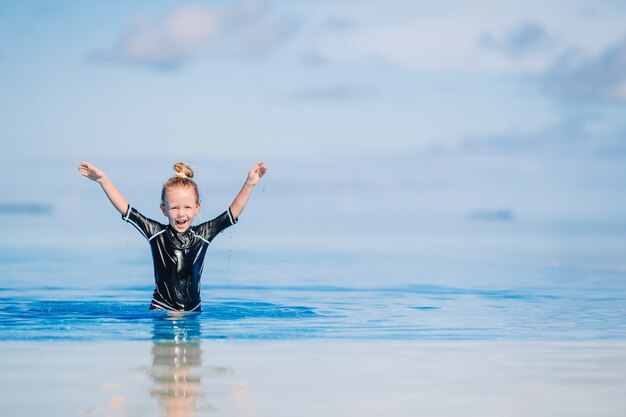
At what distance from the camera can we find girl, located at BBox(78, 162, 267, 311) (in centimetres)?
1040

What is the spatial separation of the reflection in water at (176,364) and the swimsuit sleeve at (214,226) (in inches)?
41.0

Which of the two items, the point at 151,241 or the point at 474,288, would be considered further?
the point at 474,288

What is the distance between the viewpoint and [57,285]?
51.0 feet

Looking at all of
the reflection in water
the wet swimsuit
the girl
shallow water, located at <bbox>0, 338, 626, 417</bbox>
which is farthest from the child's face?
shallow water, located at <bbox>0, 338, 626, 417</bbox>

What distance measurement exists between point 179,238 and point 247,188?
95 centimetres

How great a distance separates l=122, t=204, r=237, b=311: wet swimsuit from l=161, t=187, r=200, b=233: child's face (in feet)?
0.44

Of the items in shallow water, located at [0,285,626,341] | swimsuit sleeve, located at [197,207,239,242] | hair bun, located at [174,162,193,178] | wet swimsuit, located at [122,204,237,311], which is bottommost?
shallow water, located at [0,285,626,341]

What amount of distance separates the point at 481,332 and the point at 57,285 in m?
8.19

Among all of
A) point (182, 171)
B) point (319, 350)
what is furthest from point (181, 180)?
point (319, 350)

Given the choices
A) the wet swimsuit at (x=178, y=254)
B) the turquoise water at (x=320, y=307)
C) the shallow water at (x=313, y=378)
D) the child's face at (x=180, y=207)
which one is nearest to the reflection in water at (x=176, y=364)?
the shallow water at (x=313, y=378)

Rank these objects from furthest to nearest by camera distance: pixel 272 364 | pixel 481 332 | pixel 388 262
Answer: pixel 388 262, pixel 481 332, pixel 272 364

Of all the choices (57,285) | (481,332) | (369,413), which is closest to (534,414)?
Answer: (369,413)

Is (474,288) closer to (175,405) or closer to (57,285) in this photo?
(57,285)

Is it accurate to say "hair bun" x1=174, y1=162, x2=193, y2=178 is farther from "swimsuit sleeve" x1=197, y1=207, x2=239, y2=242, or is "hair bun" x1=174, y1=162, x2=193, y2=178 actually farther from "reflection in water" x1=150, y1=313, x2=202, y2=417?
"reflection in water" x1=150, y1=313, x2=202, y2=417
